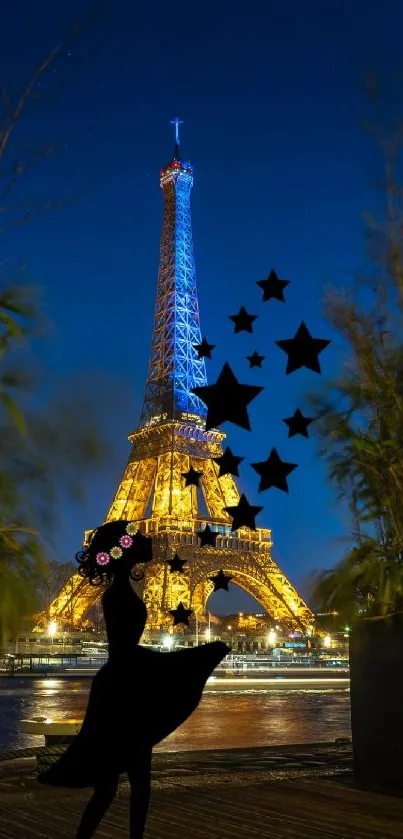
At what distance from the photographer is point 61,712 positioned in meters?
16.8

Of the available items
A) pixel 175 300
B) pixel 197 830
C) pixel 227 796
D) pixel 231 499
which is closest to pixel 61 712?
pixel 227 796

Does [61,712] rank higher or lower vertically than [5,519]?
lower

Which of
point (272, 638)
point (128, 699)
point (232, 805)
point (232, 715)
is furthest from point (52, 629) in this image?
point (128, 699)

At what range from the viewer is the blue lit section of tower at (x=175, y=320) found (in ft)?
197

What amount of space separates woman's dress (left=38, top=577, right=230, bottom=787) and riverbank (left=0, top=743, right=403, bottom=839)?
148 cm

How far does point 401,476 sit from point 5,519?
362 cm

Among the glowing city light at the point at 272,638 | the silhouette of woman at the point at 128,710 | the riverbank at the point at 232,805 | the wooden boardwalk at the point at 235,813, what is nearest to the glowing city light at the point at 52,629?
the glowing city light at the point at 272,638

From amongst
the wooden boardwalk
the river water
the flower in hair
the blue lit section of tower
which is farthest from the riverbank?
the blue lit section of tower

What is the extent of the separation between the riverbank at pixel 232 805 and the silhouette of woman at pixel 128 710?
55.8 inches

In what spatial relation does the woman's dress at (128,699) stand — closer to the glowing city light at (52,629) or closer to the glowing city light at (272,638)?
the glowing city light at (52,629)

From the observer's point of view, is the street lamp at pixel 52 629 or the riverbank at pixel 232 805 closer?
the riverbank at pixel 232 805

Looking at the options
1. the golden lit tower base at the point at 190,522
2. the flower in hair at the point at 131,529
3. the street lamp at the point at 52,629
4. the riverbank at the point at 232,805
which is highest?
the golden lit tower base at the point at 190,522

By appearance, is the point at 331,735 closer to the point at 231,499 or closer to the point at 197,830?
the point at 197,830

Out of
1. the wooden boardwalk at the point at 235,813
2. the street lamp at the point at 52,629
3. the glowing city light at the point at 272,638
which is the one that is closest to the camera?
the wooden boardwalk at the point at 235,813
